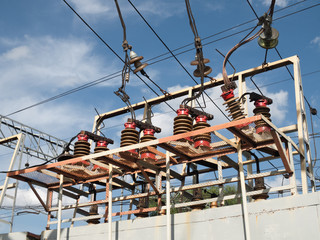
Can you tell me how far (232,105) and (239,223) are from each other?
10.5 ft

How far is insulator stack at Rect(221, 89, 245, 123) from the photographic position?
11.3 m

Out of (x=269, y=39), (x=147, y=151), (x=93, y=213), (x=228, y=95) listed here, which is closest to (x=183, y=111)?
(x=228, y=95)

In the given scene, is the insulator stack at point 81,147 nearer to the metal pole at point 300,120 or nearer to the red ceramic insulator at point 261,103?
the red ceramic insulator at point 261,103

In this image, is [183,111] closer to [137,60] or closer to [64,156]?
[137,60]

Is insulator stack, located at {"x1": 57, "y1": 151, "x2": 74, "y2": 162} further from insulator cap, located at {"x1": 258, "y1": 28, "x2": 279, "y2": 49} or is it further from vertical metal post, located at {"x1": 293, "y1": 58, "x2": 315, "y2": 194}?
vertical metal post, located at {"x1": 293, "y1": 58, "x2": 315, "y2": 194}

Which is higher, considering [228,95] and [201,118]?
[228,95]

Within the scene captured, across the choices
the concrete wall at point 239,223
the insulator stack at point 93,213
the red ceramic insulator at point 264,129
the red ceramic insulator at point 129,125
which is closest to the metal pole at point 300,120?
the concrete wall at point 239,223

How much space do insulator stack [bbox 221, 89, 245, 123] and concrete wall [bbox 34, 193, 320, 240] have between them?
2.52 metres

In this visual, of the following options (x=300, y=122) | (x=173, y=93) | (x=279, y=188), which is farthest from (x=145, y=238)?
(x=173, y=93)

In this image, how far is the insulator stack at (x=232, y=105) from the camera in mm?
11258

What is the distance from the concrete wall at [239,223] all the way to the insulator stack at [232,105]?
2.52 m

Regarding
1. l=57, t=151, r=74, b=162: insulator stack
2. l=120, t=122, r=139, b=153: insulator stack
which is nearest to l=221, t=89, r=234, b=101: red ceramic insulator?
l=120, t=122, r=139, b=153: insulator stack

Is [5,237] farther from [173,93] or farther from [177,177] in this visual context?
[173,93]

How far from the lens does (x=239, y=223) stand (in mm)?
9648
